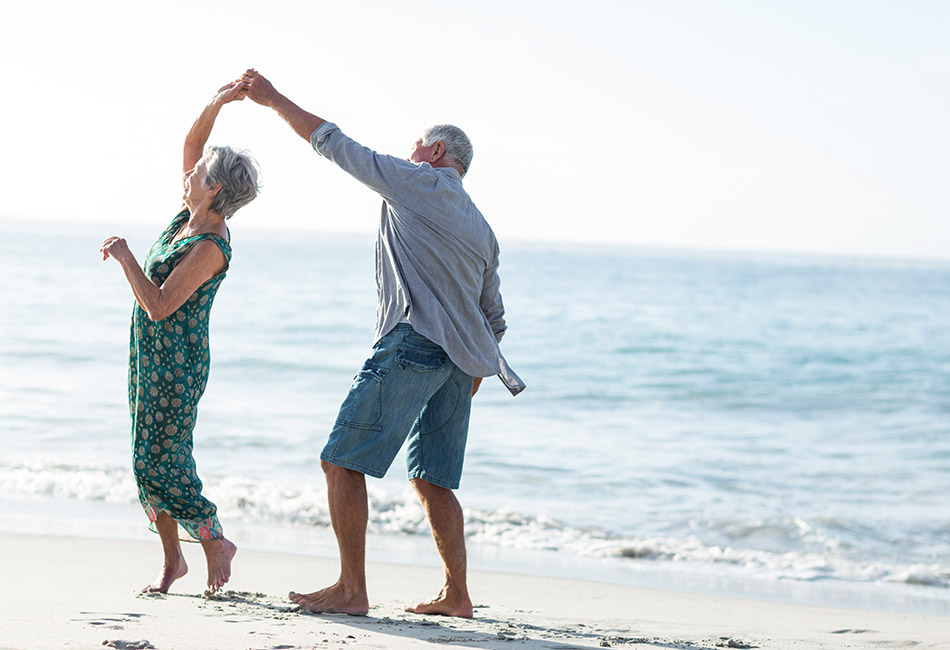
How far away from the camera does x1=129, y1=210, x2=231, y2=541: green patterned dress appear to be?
3.29 metres

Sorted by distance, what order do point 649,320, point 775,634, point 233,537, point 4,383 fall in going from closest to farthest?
point 775,634
point 233,537
point 4,383
point 649,320

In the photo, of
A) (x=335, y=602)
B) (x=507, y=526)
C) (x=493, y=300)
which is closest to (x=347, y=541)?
(x=335, y=602)

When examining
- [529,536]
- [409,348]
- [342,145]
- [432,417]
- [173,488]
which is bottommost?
[529,536]

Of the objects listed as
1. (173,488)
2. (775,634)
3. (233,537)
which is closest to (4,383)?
(233,537)

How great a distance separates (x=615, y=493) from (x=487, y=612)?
12.1 feet

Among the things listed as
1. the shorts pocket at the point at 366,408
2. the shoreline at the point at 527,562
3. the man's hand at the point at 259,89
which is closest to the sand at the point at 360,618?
the shoreline at the point at 527,562

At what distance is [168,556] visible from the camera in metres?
3.51

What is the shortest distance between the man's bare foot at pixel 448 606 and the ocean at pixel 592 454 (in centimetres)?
160

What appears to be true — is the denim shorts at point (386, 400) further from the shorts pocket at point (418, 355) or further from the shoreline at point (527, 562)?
the shoreline at point (527, 562)

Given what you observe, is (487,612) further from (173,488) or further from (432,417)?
(173,488)

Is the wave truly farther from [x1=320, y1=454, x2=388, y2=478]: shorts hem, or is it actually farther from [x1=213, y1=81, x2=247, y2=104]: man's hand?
[x1=213, y1=81, x2=247, y2=104]: man's hand

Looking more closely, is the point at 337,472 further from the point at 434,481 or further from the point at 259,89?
the point at 259,89

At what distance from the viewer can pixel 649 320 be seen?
25.4 m

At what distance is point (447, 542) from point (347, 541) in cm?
39
